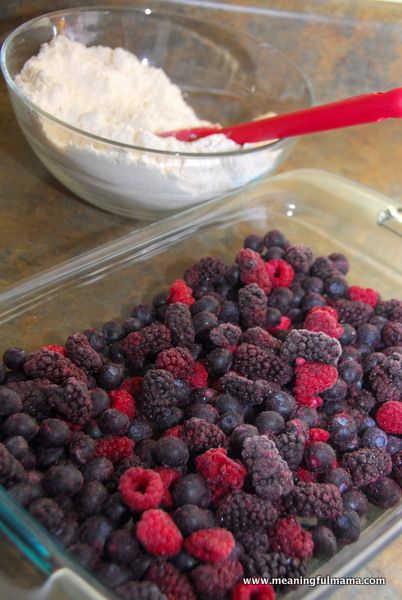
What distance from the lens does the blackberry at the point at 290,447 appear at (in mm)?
920

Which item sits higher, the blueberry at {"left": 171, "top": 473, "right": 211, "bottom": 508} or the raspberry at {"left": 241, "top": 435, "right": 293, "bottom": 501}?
the raspberry at {"left": 241, "top": 435, "right": 293, "bottom": 501}

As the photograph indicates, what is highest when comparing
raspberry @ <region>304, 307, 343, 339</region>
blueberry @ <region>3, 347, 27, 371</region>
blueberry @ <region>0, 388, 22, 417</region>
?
raspberry @ <region>304, 307, 343, 339</region>

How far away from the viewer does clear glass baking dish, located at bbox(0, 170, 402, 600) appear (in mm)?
923

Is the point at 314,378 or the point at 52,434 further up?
the point at 314,378

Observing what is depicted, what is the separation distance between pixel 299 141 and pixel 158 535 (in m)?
1.25

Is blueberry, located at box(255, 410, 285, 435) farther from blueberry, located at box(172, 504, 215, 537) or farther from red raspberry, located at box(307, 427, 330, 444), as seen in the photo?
blueberry, located at box(172, 504, 215, 537)

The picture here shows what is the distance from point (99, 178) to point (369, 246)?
54 cm

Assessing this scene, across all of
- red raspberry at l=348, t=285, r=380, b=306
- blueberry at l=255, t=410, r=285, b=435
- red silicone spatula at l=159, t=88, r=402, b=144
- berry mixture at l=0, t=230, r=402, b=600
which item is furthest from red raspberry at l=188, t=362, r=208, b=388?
red silicone spatula at l=159, t=88, r=402, b=144

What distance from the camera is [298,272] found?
127 centimetres

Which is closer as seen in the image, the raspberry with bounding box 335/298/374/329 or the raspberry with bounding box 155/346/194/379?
the raspberry with bounding box 155/346/194/379

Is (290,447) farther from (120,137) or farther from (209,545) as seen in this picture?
(120,137)

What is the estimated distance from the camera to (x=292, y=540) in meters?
0.83

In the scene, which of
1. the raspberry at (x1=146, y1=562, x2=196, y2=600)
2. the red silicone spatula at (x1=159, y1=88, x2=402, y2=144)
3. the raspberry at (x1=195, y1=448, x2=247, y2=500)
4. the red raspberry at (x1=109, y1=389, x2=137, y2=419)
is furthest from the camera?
the red silicone spatula at (x1=159, y1=88, x2=402, y2=144)

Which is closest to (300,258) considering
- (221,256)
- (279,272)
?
(279,272)
